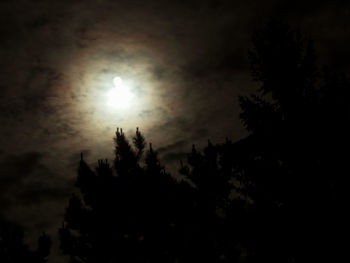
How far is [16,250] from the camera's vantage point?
14.2 meters

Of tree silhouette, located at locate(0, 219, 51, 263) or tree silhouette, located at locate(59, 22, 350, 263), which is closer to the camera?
tree silhouette, located at locate(59, 22, 350, 263)

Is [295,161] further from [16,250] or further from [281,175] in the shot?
[16,250]

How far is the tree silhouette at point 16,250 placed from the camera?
14148mm

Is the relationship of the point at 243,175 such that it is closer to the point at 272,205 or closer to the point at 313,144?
the point at 272,205

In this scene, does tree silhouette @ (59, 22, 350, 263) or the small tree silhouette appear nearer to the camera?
tree silhouette @ (59, 22, 350, 263)

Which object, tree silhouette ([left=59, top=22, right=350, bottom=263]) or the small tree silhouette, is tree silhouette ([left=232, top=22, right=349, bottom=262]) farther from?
the small tree silhouette

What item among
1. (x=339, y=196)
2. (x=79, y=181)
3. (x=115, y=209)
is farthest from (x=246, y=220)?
(x=79, y=181)

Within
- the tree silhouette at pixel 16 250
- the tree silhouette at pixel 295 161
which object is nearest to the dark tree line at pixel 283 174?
the tree silhouette at pixel 295 161

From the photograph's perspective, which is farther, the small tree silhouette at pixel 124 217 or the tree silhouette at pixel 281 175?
the small tree silhouette at pixel 124 217

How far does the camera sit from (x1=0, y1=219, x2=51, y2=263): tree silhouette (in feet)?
46.4

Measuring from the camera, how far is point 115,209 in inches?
506

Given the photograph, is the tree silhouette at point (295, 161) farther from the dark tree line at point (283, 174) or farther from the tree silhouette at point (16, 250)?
the tree silhouette at point (16, 250)

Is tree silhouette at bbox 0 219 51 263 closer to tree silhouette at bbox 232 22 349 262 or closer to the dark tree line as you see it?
the dark tree line

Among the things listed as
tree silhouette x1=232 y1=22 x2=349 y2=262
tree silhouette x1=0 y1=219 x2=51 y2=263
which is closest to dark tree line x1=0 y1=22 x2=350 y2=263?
tree silhouette x1=232 y1=22 x2=349 y2=262
